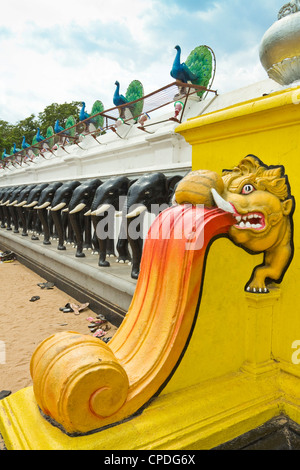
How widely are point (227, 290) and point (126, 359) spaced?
0.53 m

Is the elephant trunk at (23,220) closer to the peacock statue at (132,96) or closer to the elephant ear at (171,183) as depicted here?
the peacock statue at (132,96)

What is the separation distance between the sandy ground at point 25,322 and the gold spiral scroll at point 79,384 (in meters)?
1.28

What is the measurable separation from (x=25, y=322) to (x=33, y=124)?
3912 centimetres

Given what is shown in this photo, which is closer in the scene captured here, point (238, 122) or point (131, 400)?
point (131, 400)

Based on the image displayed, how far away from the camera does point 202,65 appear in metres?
7.99

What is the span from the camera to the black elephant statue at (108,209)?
4.43 meters

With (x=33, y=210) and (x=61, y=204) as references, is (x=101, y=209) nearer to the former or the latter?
(x=61, y=204)

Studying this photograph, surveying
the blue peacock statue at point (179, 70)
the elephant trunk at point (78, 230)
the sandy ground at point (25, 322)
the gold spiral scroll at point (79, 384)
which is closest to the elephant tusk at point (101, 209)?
the elephant trunk at point (78, 230)

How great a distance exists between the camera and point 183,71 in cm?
745

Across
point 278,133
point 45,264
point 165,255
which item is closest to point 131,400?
point 165,255

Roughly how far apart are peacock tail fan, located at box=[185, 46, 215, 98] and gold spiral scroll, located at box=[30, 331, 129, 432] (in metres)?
7.26

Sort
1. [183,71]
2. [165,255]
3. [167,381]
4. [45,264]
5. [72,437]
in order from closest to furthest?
1. [72,437]
2. [167,381]
3. [165,255]
4. [45,264]
5. [183,71]

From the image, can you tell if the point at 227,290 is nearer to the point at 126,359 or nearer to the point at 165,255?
the point at 165,255

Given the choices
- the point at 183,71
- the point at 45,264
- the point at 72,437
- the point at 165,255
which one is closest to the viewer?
the point at 72,437
